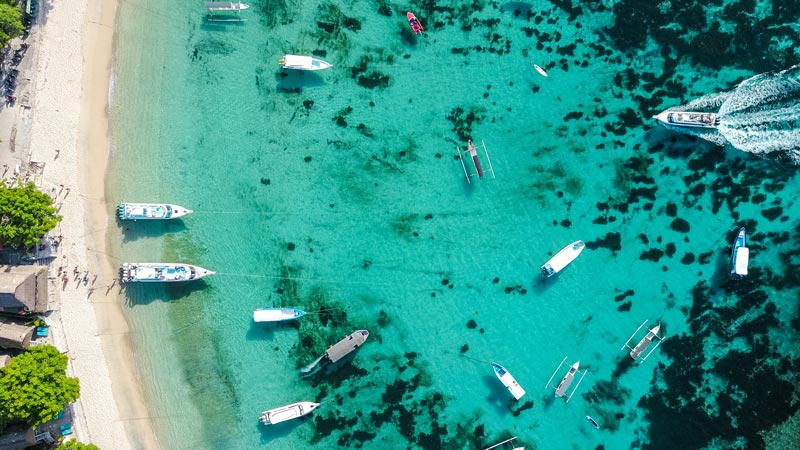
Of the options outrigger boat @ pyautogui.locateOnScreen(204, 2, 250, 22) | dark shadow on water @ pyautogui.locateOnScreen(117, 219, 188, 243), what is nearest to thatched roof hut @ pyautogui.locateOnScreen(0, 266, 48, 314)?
dark shadow on water @ pyautogui.locateOnScreen(117, 219, 188, 243)

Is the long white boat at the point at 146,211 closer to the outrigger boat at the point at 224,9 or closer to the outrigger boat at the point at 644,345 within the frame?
the outrigger boat at the point at 224,9

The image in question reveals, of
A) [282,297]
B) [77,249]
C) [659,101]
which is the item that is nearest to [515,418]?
[282,297]

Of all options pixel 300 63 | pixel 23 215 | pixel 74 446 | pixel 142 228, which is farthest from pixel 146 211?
pixel 74 446

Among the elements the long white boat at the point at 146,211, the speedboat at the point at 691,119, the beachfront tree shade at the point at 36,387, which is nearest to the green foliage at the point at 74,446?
the beachfront tree shade at the point at 36,387

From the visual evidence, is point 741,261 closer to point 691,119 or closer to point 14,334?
point 691,119

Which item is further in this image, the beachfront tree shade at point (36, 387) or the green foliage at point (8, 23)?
the green foliage at point (8, 23)
